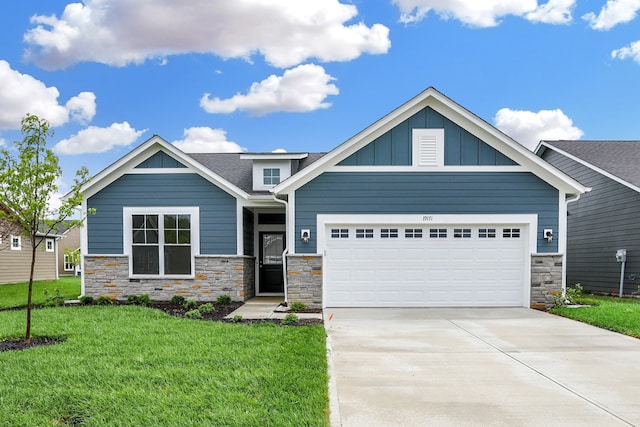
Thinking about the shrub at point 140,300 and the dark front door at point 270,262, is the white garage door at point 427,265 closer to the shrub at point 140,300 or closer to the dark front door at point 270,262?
the dark front door at point 270,262

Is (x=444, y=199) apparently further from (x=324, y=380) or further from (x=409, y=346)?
(x=324, y=380)

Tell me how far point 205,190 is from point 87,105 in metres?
7.10

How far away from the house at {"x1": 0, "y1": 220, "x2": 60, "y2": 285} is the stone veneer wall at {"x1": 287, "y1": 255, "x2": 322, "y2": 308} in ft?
48.6

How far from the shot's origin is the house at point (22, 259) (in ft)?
74.3

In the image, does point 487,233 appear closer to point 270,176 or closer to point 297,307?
point 297,307

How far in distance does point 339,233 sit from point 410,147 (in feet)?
9.09

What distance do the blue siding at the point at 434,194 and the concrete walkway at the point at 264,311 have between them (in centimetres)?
164

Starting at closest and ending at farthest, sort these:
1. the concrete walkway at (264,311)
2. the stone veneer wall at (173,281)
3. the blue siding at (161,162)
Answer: the concrete walkway at (264,311)
the stone veneer wall at (173,281)
the blue siding at (161,162)

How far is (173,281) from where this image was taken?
12672 mm

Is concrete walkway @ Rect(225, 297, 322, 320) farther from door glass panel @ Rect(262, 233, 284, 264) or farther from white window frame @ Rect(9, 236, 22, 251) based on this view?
white window frame @ Rect(9, 236, 22, 251)

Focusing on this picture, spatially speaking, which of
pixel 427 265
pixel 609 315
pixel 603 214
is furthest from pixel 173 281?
pixel 603 214

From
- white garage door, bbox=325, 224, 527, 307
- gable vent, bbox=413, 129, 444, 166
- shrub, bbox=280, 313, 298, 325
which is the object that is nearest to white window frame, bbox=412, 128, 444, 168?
gable vent, bbox=413, 129, 444, 166

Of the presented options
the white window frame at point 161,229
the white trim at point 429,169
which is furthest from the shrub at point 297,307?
the white trim at point 429,169

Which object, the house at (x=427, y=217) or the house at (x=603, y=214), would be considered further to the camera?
the house at (x=603, y=214)
